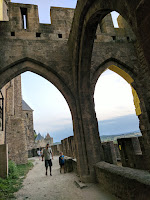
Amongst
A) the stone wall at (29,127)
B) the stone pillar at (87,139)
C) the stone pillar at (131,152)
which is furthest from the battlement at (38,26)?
the stone wall at (29,127)

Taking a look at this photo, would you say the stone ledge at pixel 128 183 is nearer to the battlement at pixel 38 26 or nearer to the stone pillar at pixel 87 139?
the stone pillar at pixel 87 139

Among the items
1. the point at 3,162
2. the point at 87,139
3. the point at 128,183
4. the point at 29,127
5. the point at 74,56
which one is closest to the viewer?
the point at 128,183

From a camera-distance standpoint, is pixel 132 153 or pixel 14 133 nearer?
pixel 132 153

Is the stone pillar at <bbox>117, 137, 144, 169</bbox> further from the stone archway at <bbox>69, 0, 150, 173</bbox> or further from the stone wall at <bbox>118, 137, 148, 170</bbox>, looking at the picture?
the stone archway at <bbox>69, 0, 150, 173</bbox>

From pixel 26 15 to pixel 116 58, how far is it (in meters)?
3.90

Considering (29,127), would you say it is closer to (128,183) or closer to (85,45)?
(85,45)

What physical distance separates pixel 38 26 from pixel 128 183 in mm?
5718

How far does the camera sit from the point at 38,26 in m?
5.60

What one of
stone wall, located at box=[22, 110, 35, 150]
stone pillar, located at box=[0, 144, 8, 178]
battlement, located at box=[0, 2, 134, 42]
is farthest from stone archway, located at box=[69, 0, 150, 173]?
stone wall, located at box=[22, 110, 35, 150]

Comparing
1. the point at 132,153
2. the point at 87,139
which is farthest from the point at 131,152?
the point at 87,139

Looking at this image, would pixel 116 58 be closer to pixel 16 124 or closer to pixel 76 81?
pixel 76 81

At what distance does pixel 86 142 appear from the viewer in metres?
4.69

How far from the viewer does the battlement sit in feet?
17.4

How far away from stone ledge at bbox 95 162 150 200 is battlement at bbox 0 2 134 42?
4.90m
